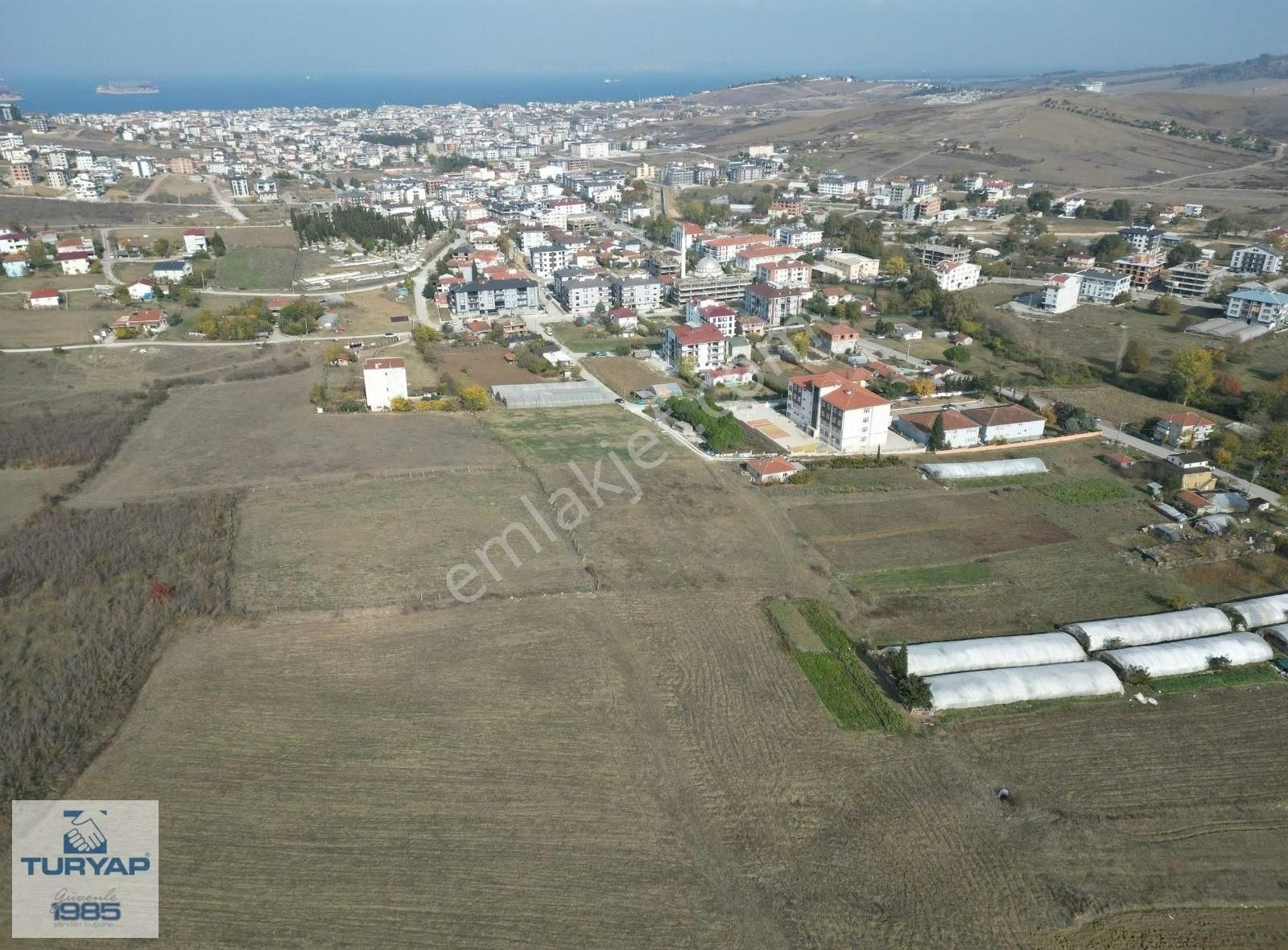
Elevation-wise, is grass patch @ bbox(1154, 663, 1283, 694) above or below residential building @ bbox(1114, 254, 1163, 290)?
below

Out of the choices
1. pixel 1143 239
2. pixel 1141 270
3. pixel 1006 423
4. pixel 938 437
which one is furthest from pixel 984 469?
pixel 1143 239

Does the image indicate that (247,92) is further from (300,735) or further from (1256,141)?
(300,735)

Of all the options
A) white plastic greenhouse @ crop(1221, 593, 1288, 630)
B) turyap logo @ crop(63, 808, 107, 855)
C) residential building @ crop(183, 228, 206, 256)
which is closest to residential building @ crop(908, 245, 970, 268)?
white plastic greenhouse @ crop(1221, 593, 1288, 630)

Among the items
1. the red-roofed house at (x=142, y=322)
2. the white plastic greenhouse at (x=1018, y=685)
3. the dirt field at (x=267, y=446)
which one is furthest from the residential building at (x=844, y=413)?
the red-roofed house at (x=142, y=322)

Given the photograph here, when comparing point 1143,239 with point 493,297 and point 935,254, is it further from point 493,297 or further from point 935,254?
point 493,297

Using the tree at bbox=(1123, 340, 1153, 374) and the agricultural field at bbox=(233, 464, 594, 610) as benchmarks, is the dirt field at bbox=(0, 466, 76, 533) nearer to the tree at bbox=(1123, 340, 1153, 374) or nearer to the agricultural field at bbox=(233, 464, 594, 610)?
the agricultural field at bbox=(233, 464, 594, 610)
